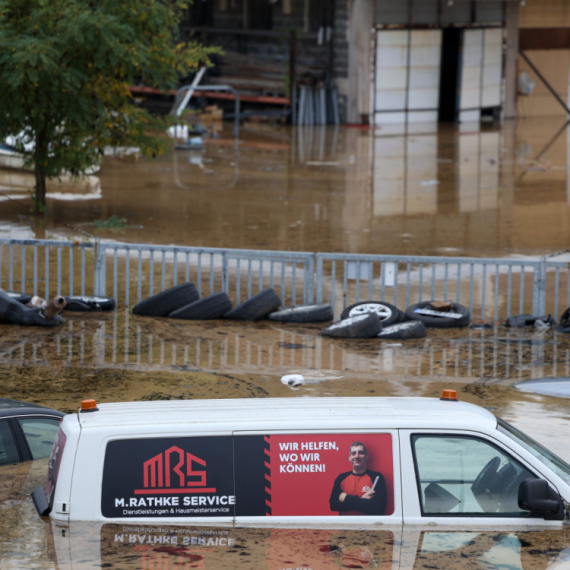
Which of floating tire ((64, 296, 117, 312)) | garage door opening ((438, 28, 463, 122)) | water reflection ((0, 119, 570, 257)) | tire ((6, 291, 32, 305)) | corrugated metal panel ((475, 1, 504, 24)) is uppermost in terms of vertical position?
corrugated metal panel ((475, 1, 504, 24))

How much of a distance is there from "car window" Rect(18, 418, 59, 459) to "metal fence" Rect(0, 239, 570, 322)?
201 inches

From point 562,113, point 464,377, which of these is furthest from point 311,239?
point 562,113

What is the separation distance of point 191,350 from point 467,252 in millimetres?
7044

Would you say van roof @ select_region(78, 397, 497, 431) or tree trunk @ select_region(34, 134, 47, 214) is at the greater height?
tree trunk @ select_region(34, 134, 47, 214)

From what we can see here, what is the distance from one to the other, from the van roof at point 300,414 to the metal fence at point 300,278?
6.35 meters

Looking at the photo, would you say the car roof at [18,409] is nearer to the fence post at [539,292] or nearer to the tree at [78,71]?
the fence post at [539,292]

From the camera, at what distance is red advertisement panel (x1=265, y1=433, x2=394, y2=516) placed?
495 cm

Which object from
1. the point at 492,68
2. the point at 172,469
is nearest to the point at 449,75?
the point at 492,68

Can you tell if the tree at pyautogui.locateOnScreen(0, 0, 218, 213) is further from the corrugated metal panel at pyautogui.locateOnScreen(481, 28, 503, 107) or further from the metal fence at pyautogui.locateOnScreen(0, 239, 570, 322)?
the corrugated metal panel at pyautogui.locateOnScreen(481, 28, 503, 107)

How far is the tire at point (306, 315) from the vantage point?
41.0 ft

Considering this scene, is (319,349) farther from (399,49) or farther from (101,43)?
(399,49)

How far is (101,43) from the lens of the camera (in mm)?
16656

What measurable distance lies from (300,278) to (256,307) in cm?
237

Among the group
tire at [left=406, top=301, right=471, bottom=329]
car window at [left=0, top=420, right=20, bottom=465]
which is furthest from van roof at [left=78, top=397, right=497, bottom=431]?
tire at [left=406, top=301, right=471, bottom=329]
